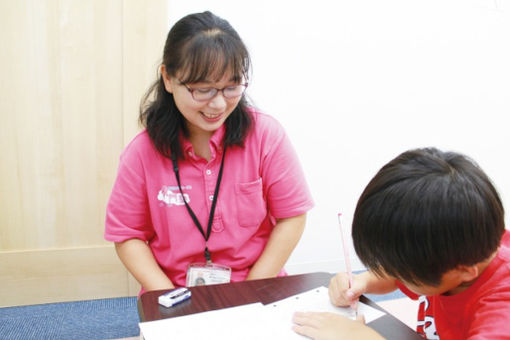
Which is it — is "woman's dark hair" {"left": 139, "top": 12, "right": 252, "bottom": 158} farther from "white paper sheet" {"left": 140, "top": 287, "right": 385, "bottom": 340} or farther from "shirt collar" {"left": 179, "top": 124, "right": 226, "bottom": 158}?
"white paper sheet" {"left": 140, "top": 287, "right": 385, "bottom": 340}

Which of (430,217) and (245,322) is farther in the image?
(245,322)

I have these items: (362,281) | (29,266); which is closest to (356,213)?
(362,281)

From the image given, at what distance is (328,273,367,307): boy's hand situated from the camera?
2.82ft

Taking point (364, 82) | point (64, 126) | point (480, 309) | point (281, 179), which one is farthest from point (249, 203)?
point (364, 82)

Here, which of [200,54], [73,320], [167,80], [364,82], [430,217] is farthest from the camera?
[364,82]

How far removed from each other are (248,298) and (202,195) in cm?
38

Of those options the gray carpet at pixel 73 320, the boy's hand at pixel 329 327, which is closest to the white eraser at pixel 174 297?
the boy's hand at pixel 329 327

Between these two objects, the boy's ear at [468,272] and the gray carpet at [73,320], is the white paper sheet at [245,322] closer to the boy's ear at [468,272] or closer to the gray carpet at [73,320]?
the boy's ear at [468,272]

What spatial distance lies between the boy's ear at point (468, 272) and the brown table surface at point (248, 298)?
122 millimetres

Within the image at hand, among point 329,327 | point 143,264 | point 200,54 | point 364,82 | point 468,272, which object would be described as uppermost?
point 200,54

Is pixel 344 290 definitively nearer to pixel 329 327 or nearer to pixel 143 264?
pixel 329 327

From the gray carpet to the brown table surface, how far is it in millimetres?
1115

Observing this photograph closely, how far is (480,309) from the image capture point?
729 mm

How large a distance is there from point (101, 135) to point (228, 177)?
105 centimetres
